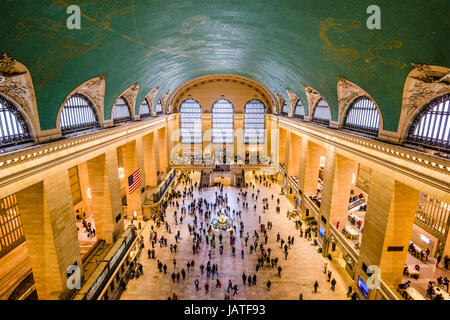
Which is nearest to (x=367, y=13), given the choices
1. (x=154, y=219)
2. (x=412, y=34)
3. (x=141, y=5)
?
(x=412, y=34)

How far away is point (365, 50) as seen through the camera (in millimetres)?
8977

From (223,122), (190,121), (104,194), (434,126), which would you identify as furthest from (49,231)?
(223,122)

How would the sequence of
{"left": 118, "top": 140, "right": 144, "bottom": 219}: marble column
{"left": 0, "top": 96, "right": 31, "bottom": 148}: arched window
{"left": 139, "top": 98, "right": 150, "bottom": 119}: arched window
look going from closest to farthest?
A: {"left": 0, "top": 96, "right": 31, "bottom": 148}: arched window
{"left": 118, "top": 140, "right": 144, "bottom": 219}: marble column
{"left": 139, "top": 98, "right": 150, "bottom": 119}: arched window

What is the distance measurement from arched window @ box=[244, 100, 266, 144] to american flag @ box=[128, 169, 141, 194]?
1881cm

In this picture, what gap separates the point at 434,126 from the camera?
8.84 meters

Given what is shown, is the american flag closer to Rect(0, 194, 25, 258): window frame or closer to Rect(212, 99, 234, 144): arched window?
Rect(0, 194, 25, 258): window frame

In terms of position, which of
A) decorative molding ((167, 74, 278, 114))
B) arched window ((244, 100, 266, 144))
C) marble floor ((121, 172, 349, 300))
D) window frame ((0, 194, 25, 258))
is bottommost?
marble floor ((121, 172, 349, 300))

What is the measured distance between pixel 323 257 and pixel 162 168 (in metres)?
19.3

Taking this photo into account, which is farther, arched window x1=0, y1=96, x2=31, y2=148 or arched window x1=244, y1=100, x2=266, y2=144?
arched window x1=244, y1=100, x2=266, y2=144

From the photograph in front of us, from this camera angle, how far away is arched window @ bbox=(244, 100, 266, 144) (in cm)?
3338

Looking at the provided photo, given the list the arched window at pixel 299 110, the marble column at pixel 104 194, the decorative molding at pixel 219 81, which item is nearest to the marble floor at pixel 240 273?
the marble column at pixel 104 194

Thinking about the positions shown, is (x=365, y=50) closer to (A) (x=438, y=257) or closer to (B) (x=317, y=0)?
(B) (x=317, y=0)

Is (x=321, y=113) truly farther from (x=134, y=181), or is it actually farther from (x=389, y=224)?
(x=134, y=181)

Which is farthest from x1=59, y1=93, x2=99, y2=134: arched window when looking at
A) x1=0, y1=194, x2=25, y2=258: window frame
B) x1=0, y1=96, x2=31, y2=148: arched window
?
x1=0, y1=194, x2=25, y2=258: window frame
